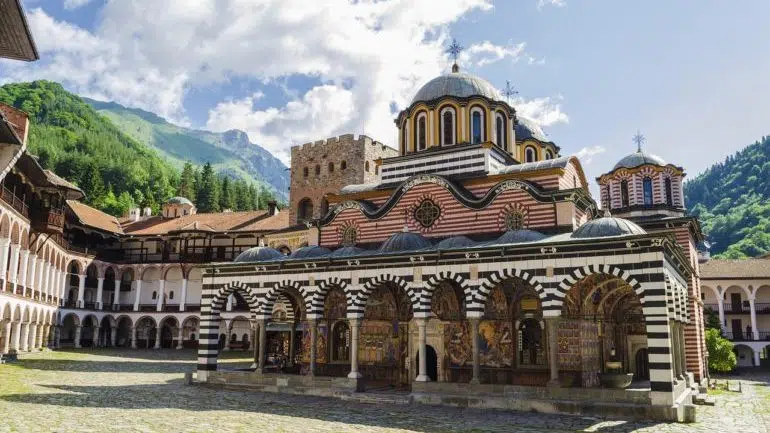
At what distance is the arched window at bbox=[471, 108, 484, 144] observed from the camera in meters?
24.2

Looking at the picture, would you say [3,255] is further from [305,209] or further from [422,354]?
[422,354]

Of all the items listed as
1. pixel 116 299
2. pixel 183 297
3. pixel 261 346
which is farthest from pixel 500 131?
pixel 116 299

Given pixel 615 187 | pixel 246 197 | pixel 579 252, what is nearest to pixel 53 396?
pixel 579 252

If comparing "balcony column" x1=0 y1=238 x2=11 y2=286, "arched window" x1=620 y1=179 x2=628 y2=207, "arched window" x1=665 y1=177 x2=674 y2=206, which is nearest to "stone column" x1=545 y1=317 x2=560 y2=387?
"arched window" x1=620 y1=179 x2=628 y2=207

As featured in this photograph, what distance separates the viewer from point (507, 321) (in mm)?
19766

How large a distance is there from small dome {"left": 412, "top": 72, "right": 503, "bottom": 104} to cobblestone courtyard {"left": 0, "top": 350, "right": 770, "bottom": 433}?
1241cm

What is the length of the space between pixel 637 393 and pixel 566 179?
8.82m

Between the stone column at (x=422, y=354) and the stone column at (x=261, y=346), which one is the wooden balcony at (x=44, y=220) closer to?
the stone column at (x=261, y=346)

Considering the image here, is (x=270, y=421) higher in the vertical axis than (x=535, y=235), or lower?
lower

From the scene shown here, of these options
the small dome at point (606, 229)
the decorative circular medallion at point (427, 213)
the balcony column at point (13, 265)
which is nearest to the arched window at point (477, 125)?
the decorative circular medallion at point (427, 213)

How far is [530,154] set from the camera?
30781mm

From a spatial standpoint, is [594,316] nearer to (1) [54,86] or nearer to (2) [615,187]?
(2) [615,187]

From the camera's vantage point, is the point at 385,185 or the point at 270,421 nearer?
the point at 270,421

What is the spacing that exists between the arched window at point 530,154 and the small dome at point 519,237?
11.9m
